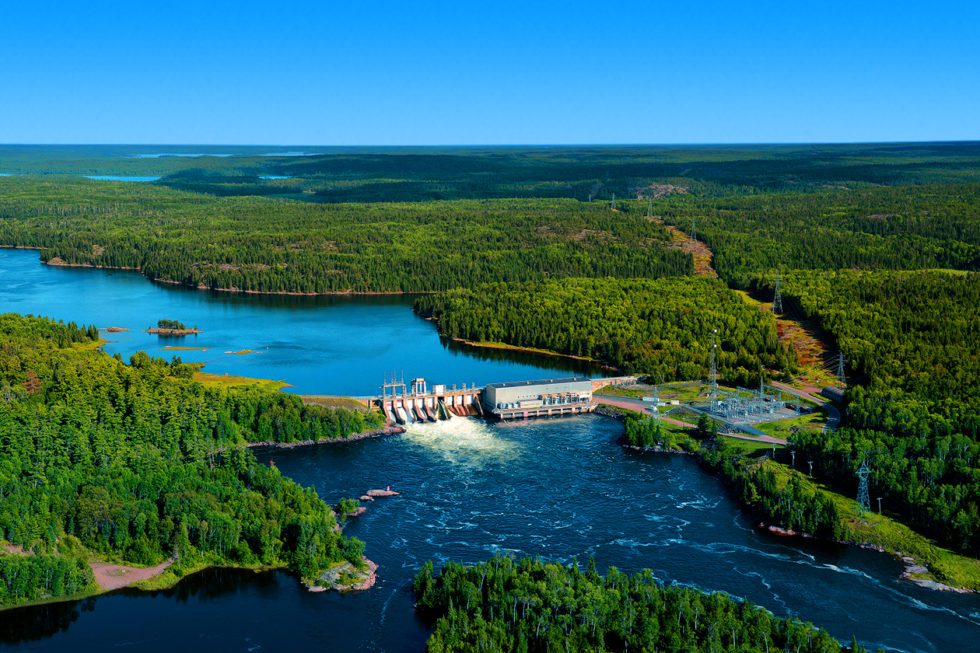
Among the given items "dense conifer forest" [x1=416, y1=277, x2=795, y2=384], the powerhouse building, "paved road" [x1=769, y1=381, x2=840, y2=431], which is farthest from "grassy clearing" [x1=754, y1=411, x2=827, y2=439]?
the powerhouse building

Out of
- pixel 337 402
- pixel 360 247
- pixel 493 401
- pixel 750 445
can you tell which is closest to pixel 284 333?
pixel 337 402

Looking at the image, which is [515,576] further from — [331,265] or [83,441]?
[331,265]

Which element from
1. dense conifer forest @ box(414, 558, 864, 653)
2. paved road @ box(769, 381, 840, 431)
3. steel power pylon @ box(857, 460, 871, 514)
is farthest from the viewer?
paved road @ box(769, 381, 840, 431)

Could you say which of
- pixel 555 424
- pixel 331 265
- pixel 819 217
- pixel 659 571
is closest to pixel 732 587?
pixel 659 571

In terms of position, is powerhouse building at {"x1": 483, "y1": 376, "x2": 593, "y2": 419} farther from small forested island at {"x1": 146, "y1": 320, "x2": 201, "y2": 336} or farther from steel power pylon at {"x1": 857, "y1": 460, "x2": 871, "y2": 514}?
small forested island at {"x1": 146, "y1": 320, "x2": 201, "y2": 336}

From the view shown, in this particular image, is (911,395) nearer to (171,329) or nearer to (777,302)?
(777,302)

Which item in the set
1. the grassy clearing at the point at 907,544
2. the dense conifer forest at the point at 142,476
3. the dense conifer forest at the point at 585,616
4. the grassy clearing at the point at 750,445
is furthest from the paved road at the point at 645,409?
the dense conifer forest at the point at 585,616
